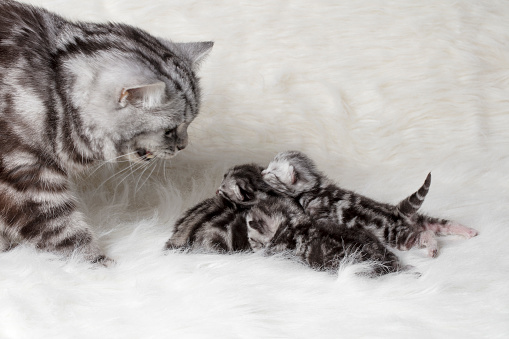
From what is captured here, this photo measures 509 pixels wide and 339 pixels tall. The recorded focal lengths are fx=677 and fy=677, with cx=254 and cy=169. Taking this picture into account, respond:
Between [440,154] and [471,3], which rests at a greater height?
[471,3]

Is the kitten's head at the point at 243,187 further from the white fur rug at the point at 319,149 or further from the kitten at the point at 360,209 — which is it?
the white fur rug at the point at 319,149

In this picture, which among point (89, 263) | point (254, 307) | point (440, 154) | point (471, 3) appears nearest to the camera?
point (254, 307)

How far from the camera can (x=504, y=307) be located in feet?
3.99

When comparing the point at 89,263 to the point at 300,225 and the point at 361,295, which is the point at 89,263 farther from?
the point at 361,295

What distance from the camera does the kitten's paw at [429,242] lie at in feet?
4.65

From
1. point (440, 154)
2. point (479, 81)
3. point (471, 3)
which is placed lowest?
point (440, 154)

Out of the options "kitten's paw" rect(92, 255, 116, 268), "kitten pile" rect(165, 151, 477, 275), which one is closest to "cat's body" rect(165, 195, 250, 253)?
"kitten pile" rect(165, 151, 477, 275)

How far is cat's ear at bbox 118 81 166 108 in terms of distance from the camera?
1.37 meters

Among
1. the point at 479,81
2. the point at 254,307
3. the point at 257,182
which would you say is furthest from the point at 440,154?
the point at 254,307

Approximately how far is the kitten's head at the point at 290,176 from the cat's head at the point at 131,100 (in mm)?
242

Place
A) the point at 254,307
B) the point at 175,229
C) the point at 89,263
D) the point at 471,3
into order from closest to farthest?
the point at 254,307, the point at 89,263, the point at 175,229, the point at 471,3

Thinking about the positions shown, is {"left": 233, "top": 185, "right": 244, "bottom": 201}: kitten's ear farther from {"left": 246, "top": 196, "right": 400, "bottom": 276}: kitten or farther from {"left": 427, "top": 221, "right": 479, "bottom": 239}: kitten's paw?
{"left": 427, "top": 221, "right": 479, "bottom": 239}: kitten's paw

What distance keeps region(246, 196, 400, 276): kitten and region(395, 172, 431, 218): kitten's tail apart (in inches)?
4.6

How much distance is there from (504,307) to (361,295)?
0.25 meters
